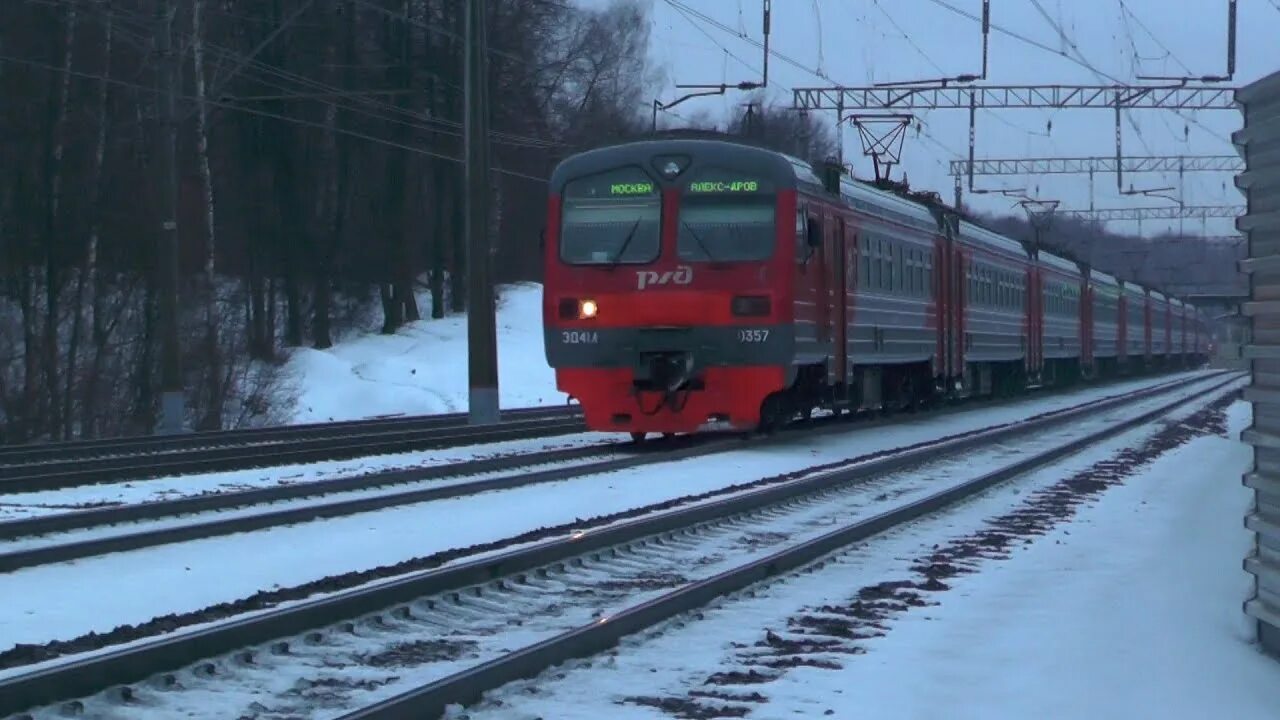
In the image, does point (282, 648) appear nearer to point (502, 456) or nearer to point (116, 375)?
point (502, 456)

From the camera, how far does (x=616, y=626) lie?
301 inches

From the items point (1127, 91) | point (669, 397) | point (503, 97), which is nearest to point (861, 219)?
point (669, 397)

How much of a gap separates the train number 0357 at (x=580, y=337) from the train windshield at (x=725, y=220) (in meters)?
1.31

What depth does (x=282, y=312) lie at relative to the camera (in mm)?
45969

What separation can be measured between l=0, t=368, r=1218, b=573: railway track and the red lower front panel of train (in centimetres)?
42

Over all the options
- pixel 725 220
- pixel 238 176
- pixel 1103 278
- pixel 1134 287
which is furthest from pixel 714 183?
pixel 1134 287

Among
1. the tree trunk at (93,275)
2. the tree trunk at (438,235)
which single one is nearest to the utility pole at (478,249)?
the tree trunk at (93,275)

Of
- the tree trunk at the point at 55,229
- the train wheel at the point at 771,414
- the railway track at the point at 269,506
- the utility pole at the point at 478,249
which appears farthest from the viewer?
the tree trunk at the point at 55,229

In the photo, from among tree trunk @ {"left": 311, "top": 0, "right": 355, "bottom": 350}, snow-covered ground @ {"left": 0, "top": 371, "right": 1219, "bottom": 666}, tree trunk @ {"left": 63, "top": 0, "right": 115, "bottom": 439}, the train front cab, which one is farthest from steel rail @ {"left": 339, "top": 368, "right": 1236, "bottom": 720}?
tree trunk @ {"left": 311, "top": 0, "right": 355, "bottom": 350}

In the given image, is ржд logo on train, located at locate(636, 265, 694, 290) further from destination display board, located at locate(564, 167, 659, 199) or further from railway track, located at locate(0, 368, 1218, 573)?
railway track, located at locate(0, 368, 1218, 573)

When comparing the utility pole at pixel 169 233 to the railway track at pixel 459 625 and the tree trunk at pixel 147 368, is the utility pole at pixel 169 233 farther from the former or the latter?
the railway track at pixel 459 625

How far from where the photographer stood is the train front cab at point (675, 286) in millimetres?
18328

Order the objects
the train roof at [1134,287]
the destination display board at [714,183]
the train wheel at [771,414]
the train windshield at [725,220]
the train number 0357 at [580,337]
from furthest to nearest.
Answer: the train roof at [1134,287] → the train wheel at [771,414] → the train number 0357 at [580,337] → the destination display board at [714,183] → the train windshield at [725,220]

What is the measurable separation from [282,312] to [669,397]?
95.9ft
